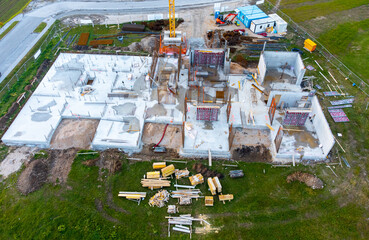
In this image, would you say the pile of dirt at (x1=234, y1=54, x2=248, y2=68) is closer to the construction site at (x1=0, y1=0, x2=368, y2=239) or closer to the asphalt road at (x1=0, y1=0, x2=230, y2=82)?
the construction site at (x1=0, y1=0, x2=368, y2=239)

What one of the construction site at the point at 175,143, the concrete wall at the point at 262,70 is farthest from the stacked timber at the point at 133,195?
the concrete wall at the point at 262,70

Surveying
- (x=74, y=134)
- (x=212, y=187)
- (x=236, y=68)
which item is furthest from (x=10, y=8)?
(x=212, y=187)

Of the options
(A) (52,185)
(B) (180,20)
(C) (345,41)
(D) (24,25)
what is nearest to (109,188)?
(A) (52,185)

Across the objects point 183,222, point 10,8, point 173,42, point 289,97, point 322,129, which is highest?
point 10,8

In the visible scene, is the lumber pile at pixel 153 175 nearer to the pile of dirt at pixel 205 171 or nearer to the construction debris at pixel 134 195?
the construction debris at pixel 134 195

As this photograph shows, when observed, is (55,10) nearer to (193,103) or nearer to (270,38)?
(193,103)

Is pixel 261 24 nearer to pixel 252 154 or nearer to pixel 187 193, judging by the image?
pixel 252 154
